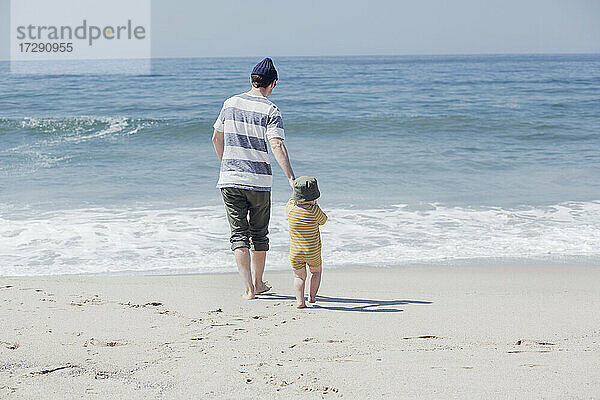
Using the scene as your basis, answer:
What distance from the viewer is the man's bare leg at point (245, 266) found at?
408 centimetres

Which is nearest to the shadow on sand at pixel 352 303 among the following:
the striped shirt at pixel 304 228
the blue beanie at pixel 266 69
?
the striped shirt at pixel 304 228

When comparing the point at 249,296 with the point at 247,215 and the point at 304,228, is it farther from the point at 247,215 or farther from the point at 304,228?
the point at 304,228

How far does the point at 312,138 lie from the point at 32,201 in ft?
26.3

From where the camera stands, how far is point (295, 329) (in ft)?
11.1

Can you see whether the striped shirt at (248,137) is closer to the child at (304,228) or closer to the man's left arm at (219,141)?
the man's left arm at (219,141)

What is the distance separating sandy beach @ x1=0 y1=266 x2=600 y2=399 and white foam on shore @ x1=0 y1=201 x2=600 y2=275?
1.89ft

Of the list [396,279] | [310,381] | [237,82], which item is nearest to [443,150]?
[396,279]

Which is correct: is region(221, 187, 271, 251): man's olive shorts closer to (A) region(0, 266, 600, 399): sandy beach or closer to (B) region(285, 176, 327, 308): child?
(B) region(285, 176, 327, 308): child

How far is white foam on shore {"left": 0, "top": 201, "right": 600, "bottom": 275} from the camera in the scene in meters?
5.31

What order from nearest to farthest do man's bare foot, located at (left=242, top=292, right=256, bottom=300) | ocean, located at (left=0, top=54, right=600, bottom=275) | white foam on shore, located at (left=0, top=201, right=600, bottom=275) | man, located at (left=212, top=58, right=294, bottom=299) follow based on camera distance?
man, located at (left=212, top=58, right=294, bottom=299) < man's bare foot, located at (left=242, top=292, right=256, bottom=300) < white foam on shore, located at (left=0, top=201, right=600, bottom=275) < ocean, located at (left=0, top=54, right=600, bottom=275)

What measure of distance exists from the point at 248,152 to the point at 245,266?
763 millimetres

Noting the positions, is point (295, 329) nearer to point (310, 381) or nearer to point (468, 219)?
point (310, 381)

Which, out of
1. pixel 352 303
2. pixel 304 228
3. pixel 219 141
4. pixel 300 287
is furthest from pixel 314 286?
pixel 219 141

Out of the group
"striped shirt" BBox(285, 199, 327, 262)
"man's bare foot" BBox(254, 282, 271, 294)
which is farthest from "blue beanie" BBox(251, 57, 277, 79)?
"man's bare foot" BBox(254, 282, 271, 294)
